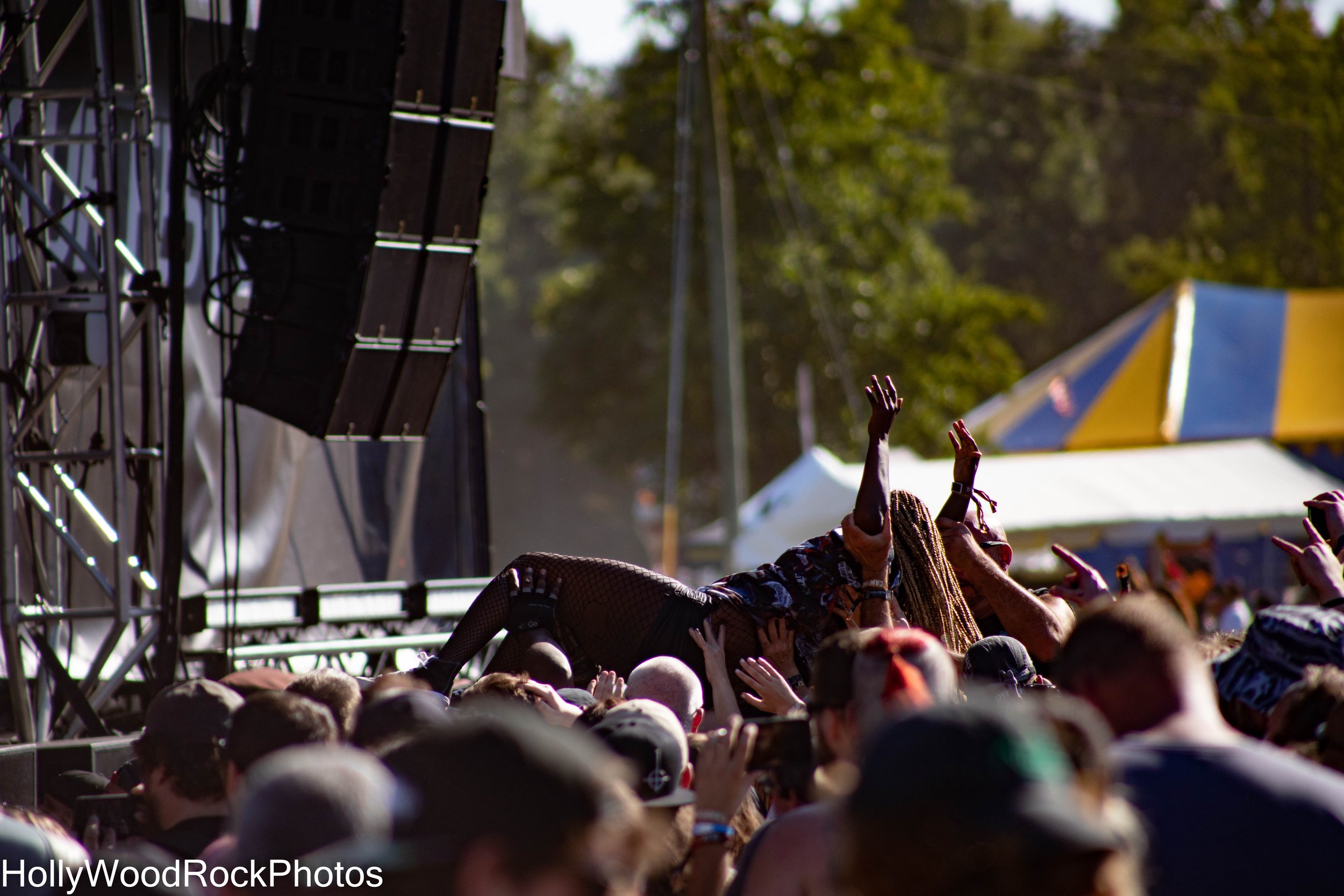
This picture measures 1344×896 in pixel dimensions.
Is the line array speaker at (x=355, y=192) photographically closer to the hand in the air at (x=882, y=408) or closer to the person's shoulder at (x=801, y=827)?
the hand in the air at (x=882, y=408)

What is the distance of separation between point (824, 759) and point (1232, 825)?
0.71m

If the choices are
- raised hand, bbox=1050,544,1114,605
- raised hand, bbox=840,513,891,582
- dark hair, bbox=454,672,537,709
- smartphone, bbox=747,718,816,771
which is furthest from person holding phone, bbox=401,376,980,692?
smartphone, bbox=747,718,816,771

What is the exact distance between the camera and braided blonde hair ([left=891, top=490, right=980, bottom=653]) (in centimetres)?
452

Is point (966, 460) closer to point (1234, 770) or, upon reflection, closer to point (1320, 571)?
point (1320, 571)

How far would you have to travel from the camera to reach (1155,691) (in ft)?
7.00

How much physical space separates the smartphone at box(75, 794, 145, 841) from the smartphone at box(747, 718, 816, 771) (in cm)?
136

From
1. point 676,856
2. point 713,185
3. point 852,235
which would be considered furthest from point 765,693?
point 852,235

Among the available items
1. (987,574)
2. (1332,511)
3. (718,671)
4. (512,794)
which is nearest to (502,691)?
(718,671)

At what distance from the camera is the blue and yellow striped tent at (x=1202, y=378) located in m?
16.8

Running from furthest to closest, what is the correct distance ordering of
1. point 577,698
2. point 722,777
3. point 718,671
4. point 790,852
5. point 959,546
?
point 959,546 < point 718,671 < point 577,698 < point 722,777 < point 790,852

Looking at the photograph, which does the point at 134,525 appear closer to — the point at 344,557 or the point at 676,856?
the point at 344,557

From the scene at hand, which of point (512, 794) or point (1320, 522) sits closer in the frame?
point (512, 794)

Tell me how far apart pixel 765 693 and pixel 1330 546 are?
2.15 metres

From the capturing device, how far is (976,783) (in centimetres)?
139
